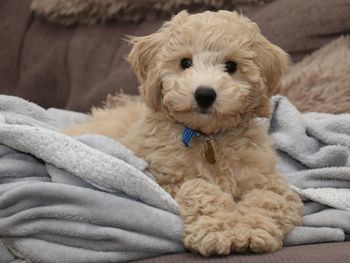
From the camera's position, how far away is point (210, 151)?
6.16 feet

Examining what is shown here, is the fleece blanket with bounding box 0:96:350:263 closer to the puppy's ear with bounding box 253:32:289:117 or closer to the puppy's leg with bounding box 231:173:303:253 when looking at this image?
the puppy's leg with bounding box 231:173:303:253

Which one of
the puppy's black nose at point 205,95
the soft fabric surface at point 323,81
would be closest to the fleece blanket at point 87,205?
the puppy's black nose at point 205,95

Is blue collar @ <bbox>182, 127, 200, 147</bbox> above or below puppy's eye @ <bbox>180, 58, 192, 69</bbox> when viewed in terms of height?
below

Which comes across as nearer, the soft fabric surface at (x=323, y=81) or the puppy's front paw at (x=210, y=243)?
the puppy's front paw at (x=210, y=243)

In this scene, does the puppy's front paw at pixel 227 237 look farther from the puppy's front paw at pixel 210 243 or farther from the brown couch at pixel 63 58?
the brown couch at pixel 63 58

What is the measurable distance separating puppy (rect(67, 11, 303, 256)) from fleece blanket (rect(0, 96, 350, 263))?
0.08 m

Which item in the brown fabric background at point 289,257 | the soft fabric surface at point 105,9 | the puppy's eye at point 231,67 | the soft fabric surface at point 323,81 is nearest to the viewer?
the brown fabric background at point 289,257

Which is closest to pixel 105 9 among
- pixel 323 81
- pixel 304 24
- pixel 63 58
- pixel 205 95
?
pixel 63 58

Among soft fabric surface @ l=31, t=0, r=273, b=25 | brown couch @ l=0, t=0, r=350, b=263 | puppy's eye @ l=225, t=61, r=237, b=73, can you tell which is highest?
puppy's eye @ l=225, t=61, r=237, b=73

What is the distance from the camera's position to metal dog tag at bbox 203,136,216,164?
1.88 meters

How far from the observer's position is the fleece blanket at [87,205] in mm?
1615

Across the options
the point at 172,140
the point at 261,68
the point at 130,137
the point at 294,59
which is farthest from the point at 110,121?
the point at 294,59

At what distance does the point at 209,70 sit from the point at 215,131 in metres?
0.20

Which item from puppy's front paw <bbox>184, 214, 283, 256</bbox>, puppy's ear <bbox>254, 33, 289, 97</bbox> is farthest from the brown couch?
puppy's front paw <bbox>184, 214, 283, 256</bbox>
